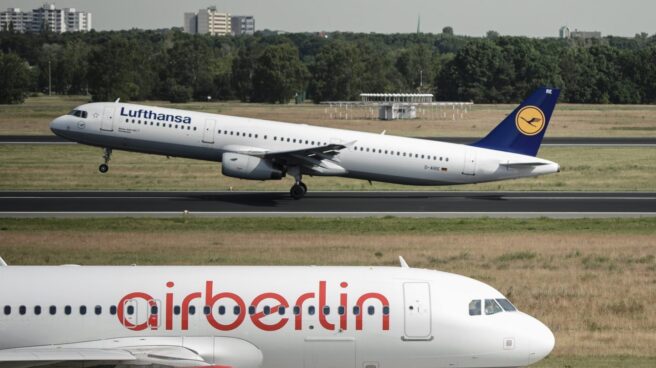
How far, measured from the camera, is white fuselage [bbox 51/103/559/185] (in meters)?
57.3

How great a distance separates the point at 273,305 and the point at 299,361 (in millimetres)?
1137

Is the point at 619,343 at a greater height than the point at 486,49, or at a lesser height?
lesser

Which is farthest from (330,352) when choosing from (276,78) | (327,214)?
(276,78)

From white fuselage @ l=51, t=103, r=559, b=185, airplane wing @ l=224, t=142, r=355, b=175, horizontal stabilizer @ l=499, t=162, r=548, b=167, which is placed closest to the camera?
airplane wing @ l=224, t=142, r=355, b=175

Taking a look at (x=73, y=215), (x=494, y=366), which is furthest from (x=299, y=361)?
(x=73, y=215)

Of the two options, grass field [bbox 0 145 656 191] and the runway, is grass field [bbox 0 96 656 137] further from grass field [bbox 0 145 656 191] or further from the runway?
Answer: the runway

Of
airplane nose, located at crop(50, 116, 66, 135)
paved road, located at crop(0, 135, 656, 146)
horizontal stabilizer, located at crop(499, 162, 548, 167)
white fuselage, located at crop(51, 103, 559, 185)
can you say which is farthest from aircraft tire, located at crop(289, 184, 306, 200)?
paved road, located at crop(0, 135, 656, 146)

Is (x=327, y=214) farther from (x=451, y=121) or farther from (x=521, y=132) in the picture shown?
(x=451, y=121)

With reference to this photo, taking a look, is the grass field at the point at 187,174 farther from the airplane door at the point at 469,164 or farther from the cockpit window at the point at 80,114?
the airplane door at the point at 469,164

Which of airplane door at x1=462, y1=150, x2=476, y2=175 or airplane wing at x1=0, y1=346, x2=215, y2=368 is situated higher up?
airplane door at x1=462, y1=150, x2=476, y2=175

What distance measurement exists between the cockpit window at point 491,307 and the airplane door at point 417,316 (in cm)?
A: 111

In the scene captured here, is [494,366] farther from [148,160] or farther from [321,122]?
[321,122]

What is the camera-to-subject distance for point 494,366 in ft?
69.8

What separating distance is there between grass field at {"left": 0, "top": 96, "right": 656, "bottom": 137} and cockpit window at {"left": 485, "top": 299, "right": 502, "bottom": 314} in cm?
8484
